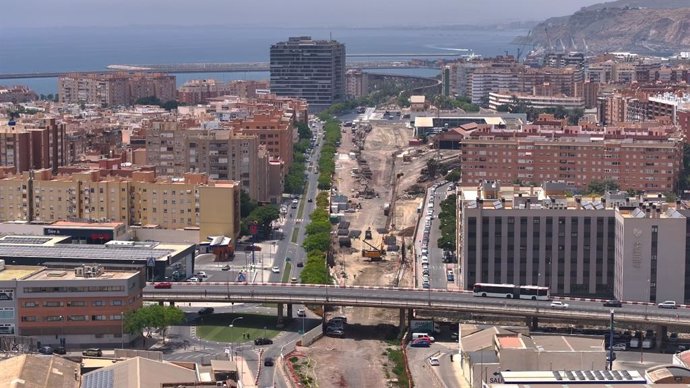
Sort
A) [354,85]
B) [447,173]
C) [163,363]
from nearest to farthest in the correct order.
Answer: [163,363]
[447,173]
[354,85]

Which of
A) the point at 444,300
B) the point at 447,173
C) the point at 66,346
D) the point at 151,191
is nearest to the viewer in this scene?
the point at 66,346

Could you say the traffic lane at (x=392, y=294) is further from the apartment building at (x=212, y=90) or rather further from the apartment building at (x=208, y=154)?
the apartment building at (x=212, y=90)

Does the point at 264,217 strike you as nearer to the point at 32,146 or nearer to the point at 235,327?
the point at 32,146

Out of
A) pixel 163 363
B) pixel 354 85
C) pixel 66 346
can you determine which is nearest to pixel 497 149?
pixel 66 346

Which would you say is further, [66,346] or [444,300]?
[444,300]

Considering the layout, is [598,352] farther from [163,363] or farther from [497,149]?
[497,149]
